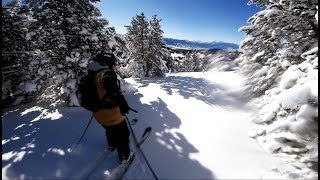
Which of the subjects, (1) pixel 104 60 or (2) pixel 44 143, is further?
(2) pixel 44 143

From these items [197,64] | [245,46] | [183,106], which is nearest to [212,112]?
[183,106]

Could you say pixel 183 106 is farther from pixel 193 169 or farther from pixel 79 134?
pixel 193 169

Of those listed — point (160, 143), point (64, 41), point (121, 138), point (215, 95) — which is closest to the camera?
point (121, 138)

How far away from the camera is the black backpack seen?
5.45 m

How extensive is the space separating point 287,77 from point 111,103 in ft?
12.7

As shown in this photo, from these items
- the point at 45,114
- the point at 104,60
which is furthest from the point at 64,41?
the point at 104,60

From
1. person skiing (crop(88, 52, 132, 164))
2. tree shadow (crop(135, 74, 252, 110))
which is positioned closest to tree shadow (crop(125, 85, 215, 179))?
person skiing (crop(88, 52, 132, 164))

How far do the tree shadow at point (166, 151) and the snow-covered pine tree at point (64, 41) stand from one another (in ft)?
12.0

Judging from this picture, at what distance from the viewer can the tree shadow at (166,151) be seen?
5480 mm

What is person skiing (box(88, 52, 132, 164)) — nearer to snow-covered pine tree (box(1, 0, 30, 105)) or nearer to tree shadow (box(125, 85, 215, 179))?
tree shadow (box(125, 85, 215, 179))

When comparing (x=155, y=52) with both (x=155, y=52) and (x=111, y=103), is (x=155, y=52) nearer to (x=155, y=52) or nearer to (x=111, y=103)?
(x=155, y=52)

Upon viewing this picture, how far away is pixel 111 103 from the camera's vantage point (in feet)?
18.1

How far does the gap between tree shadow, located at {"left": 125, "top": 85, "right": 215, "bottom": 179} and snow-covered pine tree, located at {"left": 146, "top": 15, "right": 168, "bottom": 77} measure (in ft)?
70.1

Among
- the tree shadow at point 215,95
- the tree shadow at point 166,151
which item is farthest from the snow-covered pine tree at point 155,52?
the tree shadow at point 166,151
